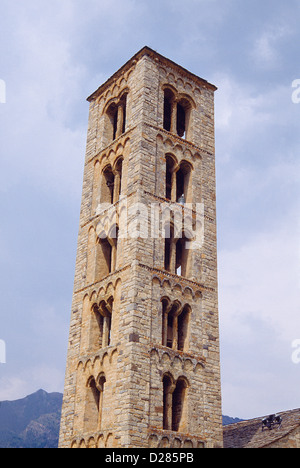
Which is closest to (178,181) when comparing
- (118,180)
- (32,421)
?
(118,180)

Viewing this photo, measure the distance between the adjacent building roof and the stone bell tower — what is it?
181cm

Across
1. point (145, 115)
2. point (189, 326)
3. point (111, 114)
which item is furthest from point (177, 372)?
point (111, 114)

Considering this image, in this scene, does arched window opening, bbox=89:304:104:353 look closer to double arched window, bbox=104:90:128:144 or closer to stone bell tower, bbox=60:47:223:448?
stone bell tower, bbox=60:47:223:448

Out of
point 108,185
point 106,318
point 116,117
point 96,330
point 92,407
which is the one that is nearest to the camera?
point 92,407

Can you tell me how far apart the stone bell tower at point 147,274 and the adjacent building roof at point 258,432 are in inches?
71.3

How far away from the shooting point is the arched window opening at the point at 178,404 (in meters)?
19.9

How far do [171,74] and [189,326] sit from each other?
12535 millimetres

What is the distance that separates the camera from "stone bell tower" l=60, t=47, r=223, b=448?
19.3m

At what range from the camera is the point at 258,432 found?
2272cm

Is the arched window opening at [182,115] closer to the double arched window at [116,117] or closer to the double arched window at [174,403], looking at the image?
the double arched window at [116,117]

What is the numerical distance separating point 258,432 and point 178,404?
15.1 feet

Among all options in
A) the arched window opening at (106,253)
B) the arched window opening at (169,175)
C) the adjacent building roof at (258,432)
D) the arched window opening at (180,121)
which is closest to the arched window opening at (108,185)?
the arched window opening at (106,253)

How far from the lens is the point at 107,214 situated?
24.0 metres

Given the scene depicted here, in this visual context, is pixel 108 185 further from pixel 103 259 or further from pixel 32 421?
pixel 32 421
